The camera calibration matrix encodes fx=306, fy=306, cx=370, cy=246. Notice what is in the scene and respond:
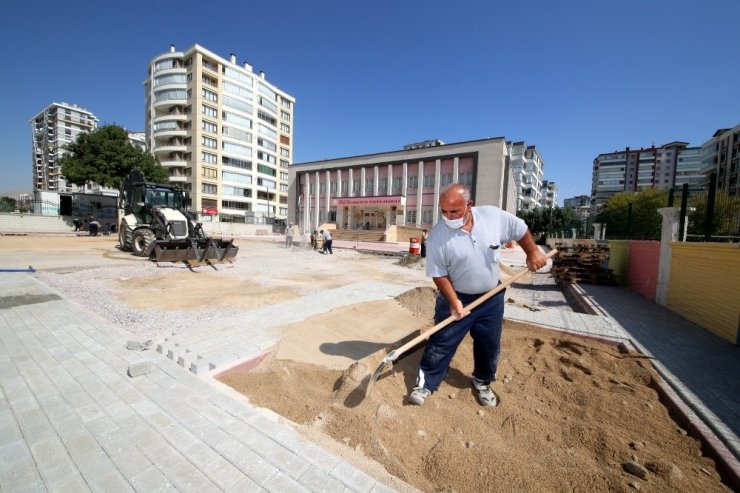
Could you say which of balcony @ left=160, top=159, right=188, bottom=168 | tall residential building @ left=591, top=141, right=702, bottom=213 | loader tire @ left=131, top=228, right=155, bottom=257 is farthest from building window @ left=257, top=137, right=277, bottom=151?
tall residential building @ left=591, top=141, right=702, bottom=213

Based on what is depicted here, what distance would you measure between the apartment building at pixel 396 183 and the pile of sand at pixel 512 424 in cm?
2481

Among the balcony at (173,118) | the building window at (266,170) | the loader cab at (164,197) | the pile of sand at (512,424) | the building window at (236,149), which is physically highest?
the balcony at (173,118)

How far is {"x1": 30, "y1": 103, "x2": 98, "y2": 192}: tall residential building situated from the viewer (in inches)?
3307

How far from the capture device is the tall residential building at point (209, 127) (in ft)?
142

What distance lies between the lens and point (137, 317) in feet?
16.2

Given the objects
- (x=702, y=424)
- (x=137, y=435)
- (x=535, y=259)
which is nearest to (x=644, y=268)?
(x=702, y=424)

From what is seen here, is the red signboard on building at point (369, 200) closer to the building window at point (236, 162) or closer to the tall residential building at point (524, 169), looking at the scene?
the building window at point (236, 162)

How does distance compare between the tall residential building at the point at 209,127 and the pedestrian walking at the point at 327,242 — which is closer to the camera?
the pedestrian walking at the point at 327,242

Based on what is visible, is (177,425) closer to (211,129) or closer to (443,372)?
(443,372)

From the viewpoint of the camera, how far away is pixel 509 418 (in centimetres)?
260

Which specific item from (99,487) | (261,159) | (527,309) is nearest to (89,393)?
(99,487)

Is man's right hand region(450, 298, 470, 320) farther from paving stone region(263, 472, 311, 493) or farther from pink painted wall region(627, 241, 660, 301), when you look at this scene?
pink painted wall region(627, 241, 660, 301)

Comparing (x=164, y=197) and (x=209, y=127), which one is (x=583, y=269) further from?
(x=209, y=127)

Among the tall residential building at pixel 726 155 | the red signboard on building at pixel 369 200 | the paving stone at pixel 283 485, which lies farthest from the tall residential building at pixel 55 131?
the tall residential building at pixel 726 155
